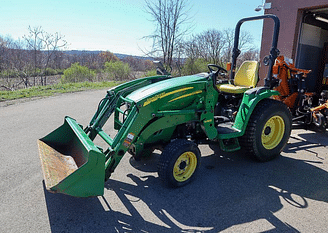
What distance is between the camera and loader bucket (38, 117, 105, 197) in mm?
2611

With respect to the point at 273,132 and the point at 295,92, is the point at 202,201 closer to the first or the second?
the point at 273,132

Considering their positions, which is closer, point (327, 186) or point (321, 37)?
point (327, 186)

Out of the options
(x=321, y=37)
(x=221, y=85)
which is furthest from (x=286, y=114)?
(x=321, y=37)

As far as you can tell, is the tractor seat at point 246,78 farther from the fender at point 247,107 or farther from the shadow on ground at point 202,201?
the shadow on ground at point 202,201

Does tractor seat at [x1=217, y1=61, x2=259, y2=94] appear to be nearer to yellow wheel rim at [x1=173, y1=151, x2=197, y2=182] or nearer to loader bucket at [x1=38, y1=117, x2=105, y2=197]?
yellow wheel rim at [x1=173, y1=151, x2=197, y2=182]

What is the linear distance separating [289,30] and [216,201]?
22.2 ft

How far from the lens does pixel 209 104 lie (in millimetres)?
3684

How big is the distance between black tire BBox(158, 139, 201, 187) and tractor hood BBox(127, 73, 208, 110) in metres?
0.55

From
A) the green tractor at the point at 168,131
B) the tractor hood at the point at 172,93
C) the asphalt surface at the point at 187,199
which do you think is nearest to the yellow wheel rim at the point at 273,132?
the green tractor at the point at 168,131

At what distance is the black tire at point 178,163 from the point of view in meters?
3.25

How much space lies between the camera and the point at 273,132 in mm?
4465

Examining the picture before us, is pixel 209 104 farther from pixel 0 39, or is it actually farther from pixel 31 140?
pixel 0 39

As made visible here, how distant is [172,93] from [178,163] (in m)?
0.95

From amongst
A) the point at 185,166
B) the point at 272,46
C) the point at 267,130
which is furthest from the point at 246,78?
the point at 185,166
